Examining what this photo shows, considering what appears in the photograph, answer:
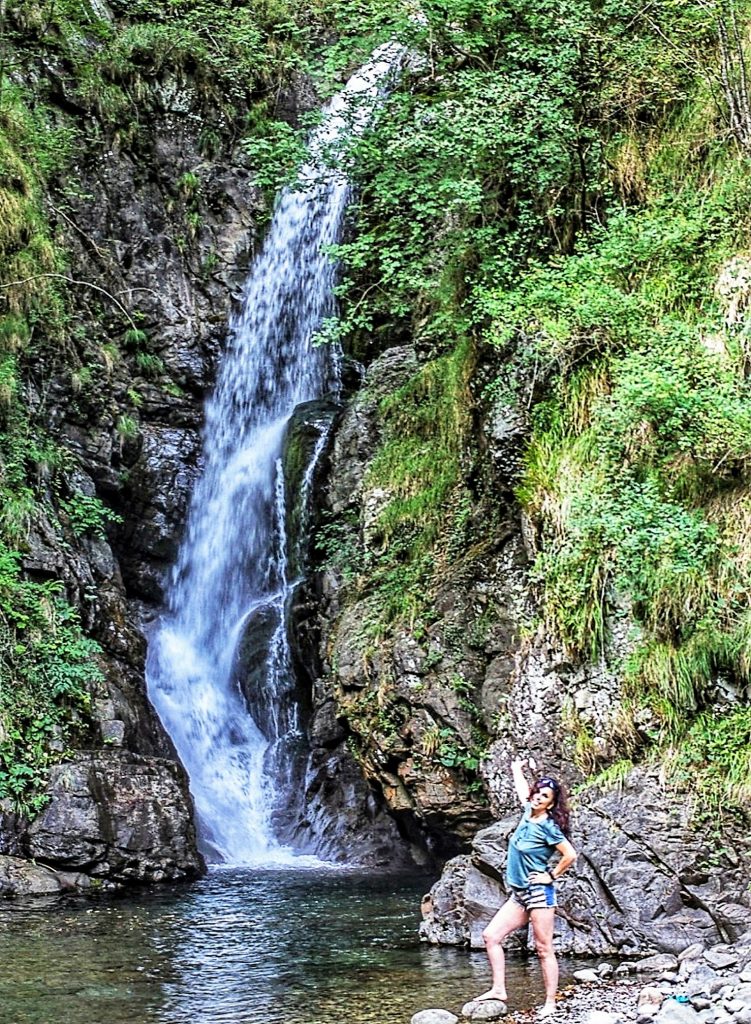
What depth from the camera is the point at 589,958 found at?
7.41 meters

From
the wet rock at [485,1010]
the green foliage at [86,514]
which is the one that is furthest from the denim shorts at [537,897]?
the green foliage at [86,514]

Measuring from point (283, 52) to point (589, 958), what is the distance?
755 inches

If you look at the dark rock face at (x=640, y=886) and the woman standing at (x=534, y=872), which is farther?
the dark rock face at (x=640, y=886)

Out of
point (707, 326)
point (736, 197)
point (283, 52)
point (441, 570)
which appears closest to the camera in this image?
point (707, 326)

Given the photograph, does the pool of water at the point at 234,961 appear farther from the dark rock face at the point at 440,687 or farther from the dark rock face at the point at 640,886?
the dark rock face at the point at 440,687

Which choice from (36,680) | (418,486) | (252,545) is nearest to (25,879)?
(36,680)

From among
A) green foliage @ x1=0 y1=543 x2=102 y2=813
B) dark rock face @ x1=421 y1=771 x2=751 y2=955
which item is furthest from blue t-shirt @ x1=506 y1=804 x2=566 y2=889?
green foliage @ x1=0 y1=543 x2=102 y2=813

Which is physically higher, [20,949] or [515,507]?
[515,507]

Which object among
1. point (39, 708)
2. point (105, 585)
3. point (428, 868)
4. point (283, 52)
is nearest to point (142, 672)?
point (105, 585)

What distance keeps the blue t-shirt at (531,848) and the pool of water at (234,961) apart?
0.77 metres

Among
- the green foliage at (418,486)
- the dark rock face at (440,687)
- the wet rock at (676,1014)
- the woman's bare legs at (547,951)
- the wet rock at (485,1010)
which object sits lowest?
the wet rock at (485,1010)

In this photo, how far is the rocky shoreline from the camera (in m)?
5.50

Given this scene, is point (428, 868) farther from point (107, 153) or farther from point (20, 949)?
point (107, 153)

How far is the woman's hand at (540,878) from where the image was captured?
20.1ft
